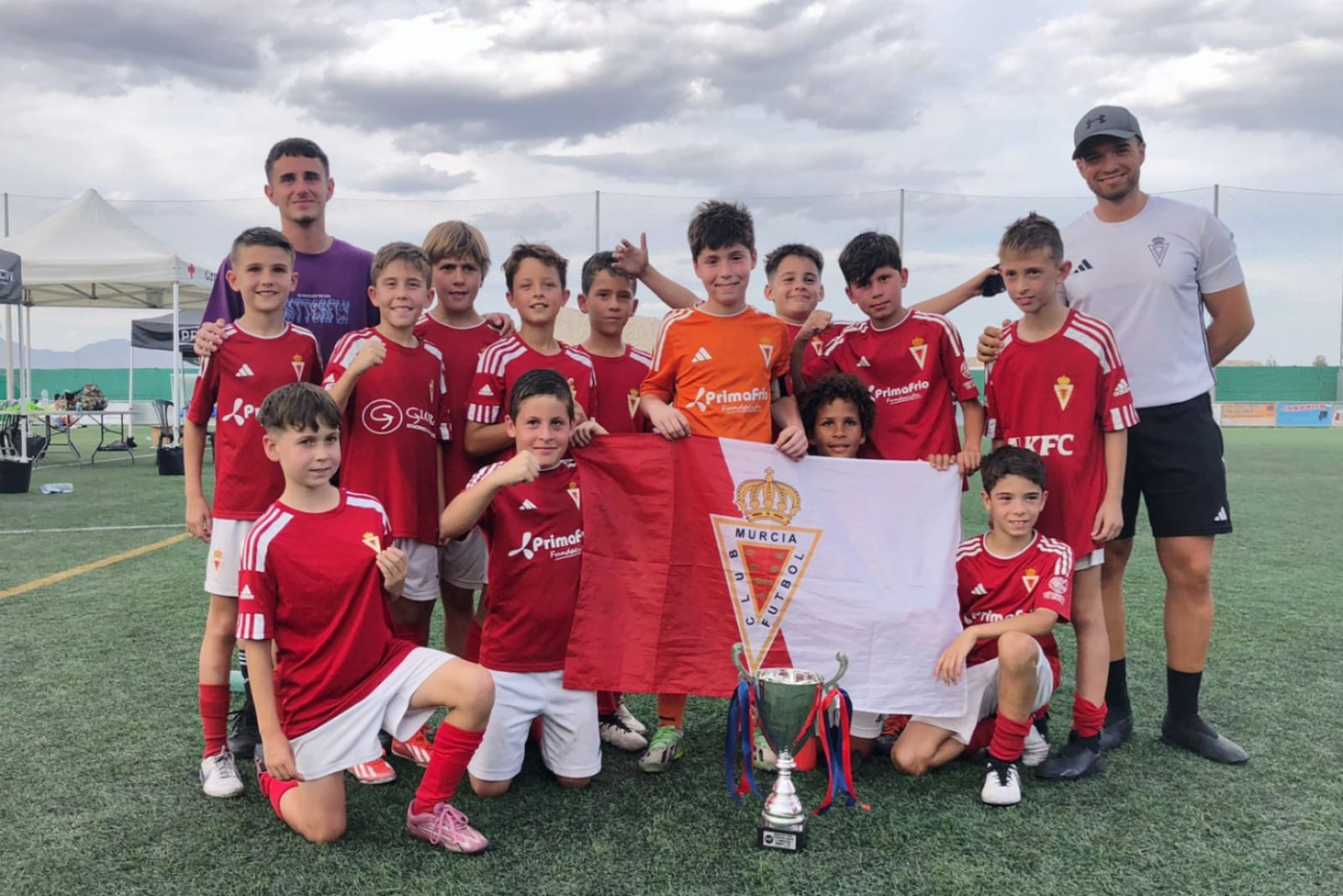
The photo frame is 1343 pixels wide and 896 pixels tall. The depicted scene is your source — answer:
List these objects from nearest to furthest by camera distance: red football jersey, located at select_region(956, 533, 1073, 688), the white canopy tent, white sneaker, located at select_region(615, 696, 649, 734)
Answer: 1. red football jersey, located at select_region(956, 533, 1073, 688)
2. white sneaker, located at select_region(615, 696, 649, 734)
3. the white canopy tent

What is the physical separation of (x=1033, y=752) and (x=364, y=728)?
2282 mm

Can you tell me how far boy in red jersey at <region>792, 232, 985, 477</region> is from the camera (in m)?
3.54

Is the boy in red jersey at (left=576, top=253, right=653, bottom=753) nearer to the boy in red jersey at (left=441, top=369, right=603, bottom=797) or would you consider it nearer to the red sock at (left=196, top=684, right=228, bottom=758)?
the boy in red jersey at (left=441, top=369, right=603, bottom=797)

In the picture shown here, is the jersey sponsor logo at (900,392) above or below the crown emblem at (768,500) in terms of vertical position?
above

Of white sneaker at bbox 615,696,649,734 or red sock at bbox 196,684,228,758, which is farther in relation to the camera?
white sneaker at bbox 615,696,649,734

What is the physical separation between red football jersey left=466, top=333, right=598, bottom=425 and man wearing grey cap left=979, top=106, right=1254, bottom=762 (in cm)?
158

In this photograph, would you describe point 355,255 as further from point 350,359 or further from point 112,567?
point 112,567

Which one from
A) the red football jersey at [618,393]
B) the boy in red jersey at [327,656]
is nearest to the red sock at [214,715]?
the boy in red jersey at [327,656]

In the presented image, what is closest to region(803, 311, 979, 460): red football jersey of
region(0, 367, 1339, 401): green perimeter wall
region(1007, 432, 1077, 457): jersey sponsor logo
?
region(1007, 432, 1077, 457): jersey sponsor logo

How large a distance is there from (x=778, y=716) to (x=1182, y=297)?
7.40ft

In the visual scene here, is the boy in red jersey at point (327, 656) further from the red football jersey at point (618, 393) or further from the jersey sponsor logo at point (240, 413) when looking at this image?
the red football jersey at point (618, 393)

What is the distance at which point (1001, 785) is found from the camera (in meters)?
2.94

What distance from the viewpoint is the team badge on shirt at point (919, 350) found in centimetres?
354

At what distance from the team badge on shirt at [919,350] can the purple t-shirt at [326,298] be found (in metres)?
2.14
